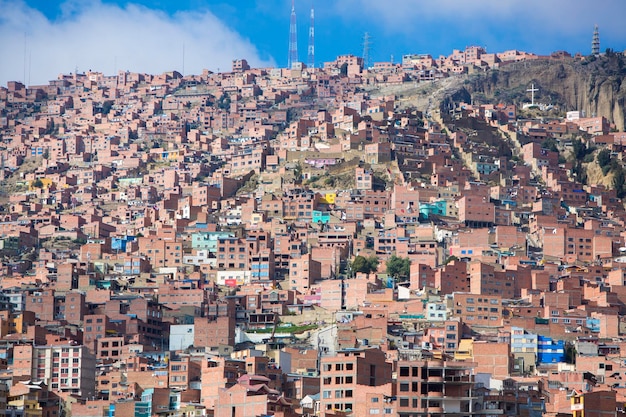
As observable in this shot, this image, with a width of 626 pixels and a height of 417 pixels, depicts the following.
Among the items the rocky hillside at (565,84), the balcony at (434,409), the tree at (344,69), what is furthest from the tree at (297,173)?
the balcony at (434,409)

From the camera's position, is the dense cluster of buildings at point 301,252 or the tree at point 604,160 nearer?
the dense cluster of buildings at point 301,252

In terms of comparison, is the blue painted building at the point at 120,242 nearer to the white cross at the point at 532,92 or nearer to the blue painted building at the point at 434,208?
the blue painted building at the point at 434,208

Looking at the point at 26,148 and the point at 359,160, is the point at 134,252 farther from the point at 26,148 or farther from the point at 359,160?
the point at 26,148

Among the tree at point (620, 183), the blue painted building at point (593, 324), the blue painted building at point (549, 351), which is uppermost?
the tree at point (620, 183)

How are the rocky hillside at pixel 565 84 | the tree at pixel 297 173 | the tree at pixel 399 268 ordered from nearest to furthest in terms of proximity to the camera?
the tree at pixel 399 268, the tree at pixel 297 173, the rocky hillside at pixel 565 84

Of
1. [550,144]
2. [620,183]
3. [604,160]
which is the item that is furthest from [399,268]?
[550,144]

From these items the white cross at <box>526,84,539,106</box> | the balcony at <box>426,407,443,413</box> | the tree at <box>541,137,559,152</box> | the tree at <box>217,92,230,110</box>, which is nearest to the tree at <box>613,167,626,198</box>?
the tree at <box>541,137,559,152</box>
